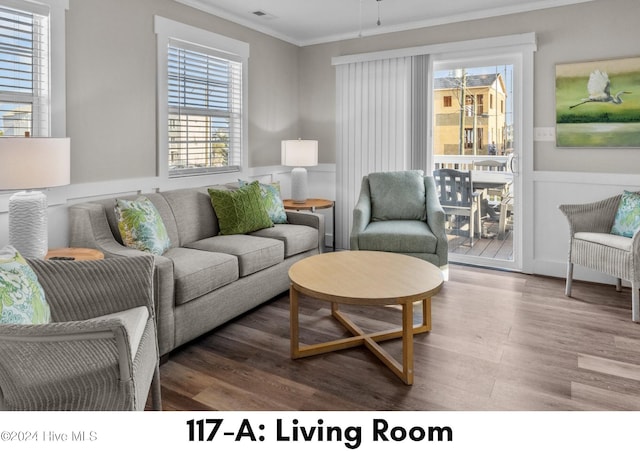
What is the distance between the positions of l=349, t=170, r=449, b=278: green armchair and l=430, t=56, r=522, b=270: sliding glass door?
19.2 inches

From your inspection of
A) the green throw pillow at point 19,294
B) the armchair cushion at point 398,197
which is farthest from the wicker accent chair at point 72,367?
the armchair cushion at point 398,197

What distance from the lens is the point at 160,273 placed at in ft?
8.02

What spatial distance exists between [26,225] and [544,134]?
398 cm

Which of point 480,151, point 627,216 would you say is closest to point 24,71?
point 480,151

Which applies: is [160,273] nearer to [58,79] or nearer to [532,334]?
[58,79]

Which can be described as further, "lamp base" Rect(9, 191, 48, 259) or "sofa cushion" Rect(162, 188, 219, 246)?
"sofa cushion" Rect(162, 188, 219, 246)

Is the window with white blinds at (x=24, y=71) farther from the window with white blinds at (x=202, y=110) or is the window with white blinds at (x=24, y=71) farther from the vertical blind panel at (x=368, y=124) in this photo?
the vertical blind panel at (x=368, y=124)

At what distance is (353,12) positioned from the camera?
168 inches

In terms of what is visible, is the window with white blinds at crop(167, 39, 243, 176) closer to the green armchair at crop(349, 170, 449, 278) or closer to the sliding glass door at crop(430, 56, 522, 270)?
the green armchair at crop(349, 170, 449, 278)

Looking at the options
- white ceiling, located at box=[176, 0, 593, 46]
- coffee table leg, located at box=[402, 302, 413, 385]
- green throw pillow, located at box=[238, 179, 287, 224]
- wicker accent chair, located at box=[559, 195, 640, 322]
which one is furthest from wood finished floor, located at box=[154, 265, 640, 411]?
white ceiling, located at box=[176, 0, 593, 46]

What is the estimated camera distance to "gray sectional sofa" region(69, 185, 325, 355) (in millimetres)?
2592

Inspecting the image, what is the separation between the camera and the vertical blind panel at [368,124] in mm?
4746

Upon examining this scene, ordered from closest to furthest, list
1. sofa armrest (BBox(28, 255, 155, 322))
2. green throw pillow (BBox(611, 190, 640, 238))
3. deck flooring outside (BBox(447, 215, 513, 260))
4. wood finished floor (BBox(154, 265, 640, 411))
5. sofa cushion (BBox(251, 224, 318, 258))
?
sofa armrest (BBox(28, 255, 155, 322))
wood finished floor (BBox(154, 265, 640, 411))
green throw pillow (BBox(611, 190, 640, 238))
sofa cushion (BBox(251, 224, 318, 258))
deck flooring outside (BBox(447, 215, 513, 260))

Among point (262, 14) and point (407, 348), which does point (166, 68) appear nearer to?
point (262, 14)
